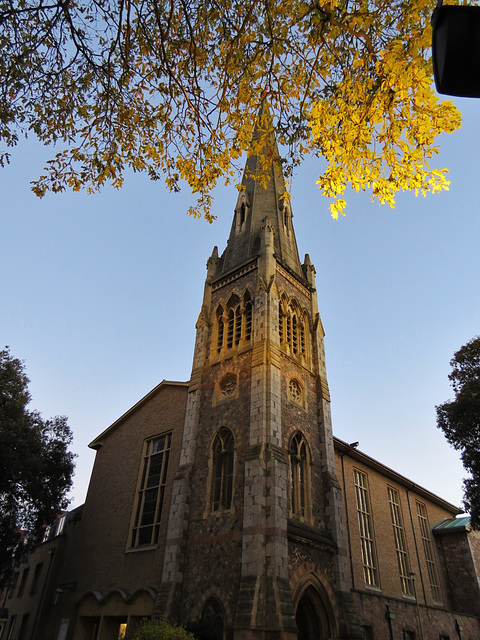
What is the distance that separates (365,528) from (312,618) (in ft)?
25.0

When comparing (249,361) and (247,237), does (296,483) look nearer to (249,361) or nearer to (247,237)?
(249,361)

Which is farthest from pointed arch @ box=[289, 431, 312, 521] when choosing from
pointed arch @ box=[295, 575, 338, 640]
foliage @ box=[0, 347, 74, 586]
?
foliage @ box=[0, 347, 74, 586]

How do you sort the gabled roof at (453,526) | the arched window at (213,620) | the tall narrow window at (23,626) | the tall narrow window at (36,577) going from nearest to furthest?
the arched window at (213,620) → the tall narrow window at (23,626) → the tall narrow window at (36,577) → the gabled roof at (453,526)

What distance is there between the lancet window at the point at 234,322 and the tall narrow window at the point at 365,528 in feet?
31.6

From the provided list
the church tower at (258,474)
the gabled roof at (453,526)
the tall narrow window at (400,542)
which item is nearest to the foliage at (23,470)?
the church tower at (258,474)

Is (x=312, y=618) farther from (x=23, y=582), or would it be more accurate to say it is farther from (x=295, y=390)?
(x=23, y=582)

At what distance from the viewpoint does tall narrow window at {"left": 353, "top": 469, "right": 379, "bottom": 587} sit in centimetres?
2172

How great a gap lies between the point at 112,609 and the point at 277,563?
8.61 metres

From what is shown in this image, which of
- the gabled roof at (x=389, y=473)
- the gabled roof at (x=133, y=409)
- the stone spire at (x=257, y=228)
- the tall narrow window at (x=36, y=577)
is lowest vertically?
the tall narrow window at (x=36, y=577)

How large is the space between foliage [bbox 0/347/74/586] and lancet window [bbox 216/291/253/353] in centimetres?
986

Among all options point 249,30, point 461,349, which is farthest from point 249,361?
point 249,30

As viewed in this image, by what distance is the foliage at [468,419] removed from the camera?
1936cm

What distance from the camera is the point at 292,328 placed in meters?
22.8

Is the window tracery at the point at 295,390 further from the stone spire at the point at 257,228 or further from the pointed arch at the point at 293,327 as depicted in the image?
the stone spire at the point at 257,228
